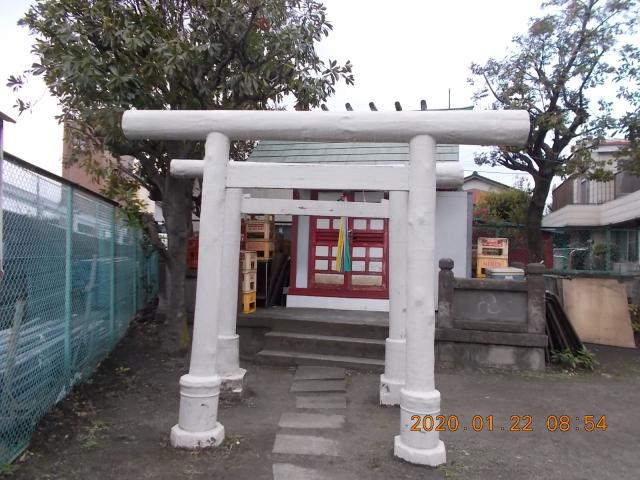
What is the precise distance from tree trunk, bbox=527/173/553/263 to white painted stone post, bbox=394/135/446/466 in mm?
9213

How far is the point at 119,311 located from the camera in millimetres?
7414

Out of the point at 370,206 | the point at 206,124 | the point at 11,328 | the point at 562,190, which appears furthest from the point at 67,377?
the point at 562,190

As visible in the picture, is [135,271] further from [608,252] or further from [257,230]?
[608,252]

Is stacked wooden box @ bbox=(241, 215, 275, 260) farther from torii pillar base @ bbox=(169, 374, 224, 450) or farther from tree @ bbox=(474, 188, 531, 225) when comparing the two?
tree @ bbox=(474, 188, 531, 225)

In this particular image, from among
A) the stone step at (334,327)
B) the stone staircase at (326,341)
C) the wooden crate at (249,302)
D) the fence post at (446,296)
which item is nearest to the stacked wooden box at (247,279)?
the wooden crate at (249,302)

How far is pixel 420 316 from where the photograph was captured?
3.95m

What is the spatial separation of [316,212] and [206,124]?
2093 mm

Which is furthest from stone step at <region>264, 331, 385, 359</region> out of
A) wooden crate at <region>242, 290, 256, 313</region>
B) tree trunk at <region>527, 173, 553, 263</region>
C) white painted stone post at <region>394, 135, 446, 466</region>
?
tree trunk at <region>527, 173, 553, 263</region>

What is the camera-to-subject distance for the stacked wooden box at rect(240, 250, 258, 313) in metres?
7.93

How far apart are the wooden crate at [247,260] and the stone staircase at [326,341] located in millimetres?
908

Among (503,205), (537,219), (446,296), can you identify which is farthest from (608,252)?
(503,205)

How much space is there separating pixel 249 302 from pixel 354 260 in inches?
79.8

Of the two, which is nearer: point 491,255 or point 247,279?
point 247,279

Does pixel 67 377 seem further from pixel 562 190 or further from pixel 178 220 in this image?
pixel 562 190
